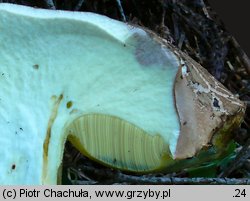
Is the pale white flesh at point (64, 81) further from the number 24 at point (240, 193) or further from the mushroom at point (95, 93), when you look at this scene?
the number 24 at point (240, 193)

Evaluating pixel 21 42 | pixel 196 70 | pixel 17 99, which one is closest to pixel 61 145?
pixel 17 99

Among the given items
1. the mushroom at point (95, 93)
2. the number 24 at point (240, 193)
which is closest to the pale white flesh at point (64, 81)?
the mushroom at point (95, 93)

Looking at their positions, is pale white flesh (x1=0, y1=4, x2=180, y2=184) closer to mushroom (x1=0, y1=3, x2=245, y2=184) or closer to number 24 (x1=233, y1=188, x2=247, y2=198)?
mushroom (x1=0, y1=3, x2=245, y2=184)

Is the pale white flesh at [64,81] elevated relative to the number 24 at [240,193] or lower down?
elevated

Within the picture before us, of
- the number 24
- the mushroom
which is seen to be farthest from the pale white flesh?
the number 24

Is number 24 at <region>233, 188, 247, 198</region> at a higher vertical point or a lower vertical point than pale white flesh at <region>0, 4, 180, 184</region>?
lower

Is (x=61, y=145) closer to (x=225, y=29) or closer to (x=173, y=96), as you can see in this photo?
(x=173, y=96)
